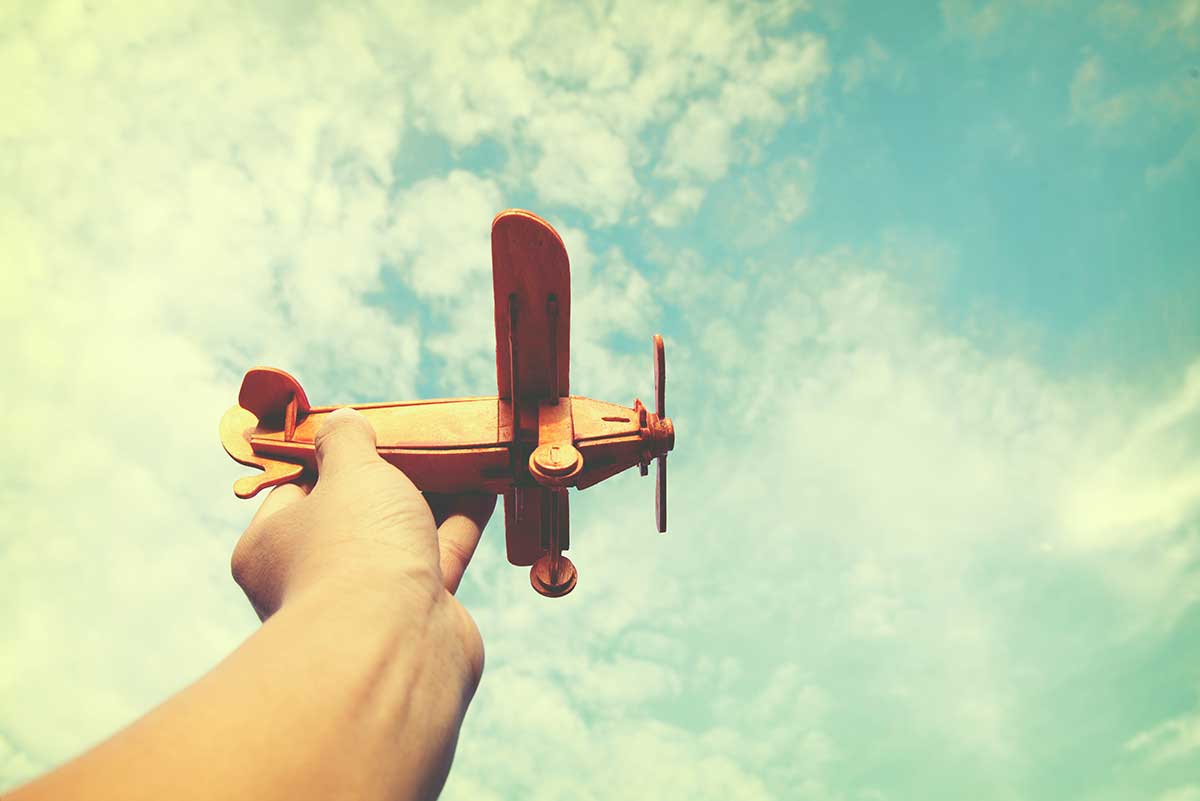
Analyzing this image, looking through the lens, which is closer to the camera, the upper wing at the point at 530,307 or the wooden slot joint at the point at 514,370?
the upper wing at the point at 530,307

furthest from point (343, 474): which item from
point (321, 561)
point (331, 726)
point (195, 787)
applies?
point (195, 787)

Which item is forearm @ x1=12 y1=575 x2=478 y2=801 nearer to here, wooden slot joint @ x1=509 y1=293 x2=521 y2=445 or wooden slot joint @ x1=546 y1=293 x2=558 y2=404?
wooden slot joint @ x1=509 y1=293 x2=521 y2=445

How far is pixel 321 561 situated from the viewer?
8.64 ft

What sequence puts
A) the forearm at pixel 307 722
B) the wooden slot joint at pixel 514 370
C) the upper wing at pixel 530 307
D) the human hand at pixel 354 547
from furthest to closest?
1. the wooden slot joint at pixel 514 370
2. the upper wing at pixel 530 307
3. the human hand at pixel 354 547
4. the forearm at pixel 307 722

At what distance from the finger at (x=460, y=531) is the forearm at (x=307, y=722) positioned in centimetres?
168

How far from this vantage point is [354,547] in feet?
8.71

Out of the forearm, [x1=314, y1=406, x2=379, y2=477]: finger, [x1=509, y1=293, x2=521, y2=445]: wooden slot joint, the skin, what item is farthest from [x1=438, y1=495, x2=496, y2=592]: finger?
the forearm

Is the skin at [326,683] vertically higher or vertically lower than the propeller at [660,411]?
lower

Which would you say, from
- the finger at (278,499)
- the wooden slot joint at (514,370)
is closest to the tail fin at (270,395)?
the finger at (278,499)

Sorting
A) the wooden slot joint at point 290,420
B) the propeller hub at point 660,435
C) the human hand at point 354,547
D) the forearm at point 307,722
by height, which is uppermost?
the wooden slot joint at point 290,420

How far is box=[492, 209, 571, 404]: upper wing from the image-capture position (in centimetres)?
399

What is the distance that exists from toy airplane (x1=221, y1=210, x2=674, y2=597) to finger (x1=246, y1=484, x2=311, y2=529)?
168 mm

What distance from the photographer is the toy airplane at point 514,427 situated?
4238mm

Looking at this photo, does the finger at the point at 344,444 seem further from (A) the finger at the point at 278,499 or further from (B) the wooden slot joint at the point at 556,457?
(B) the wooden slot joint at the point at 556,457
